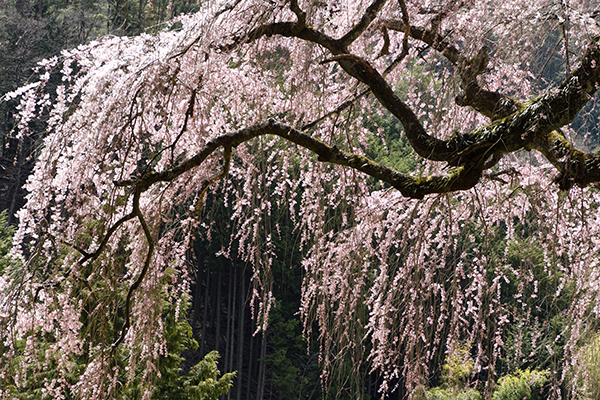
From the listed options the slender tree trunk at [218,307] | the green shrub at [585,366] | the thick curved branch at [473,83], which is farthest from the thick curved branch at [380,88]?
the slender tree trunk at [218,307]

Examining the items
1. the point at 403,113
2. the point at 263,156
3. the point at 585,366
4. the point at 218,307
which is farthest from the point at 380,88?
the point at 218,307

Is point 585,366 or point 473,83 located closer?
point 473,83

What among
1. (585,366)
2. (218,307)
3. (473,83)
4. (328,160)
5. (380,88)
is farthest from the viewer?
(218,307)

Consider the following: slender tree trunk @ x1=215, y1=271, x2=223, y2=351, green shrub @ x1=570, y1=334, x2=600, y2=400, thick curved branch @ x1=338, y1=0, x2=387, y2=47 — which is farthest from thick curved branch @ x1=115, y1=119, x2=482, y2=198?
slender tree trunk @ x1=215, y1=271, x2=223, y2=351

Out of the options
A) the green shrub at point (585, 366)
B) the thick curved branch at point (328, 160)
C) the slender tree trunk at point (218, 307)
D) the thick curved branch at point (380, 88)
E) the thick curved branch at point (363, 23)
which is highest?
the slender tree trunk at point (218, 307)

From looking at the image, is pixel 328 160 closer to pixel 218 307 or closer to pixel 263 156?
pixel 263 156

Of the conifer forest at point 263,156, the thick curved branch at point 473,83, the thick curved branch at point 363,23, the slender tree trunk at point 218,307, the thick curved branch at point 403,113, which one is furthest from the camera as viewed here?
the slender tree trunk at point 218,307

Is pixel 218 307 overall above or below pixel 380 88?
above

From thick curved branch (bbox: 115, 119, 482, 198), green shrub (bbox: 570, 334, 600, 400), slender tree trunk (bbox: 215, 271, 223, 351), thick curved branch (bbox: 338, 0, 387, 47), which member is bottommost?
green shrub (bbox: 570, 334, 600, 400)

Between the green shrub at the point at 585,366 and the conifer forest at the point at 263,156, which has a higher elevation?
the conifer forest at the point at 263,156

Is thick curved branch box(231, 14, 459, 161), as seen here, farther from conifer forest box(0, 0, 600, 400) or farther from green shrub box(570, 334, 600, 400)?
green shrub box(570, 334, 600, 400)

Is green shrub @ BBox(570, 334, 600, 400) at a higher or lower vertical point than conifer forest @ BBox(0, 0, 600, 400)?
lower

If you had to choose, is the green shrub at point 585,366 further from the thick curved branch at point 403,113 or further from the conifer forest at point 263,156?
the thick curved branch at point 403,113

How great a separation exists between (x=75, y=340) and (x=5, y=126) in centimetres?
1245
